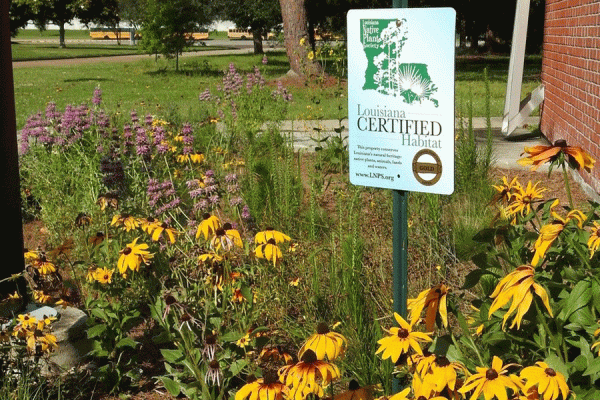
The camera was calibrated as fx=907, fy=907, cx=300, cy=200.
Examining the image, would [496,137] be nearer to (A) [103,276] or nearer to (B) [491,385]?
(A) [103,276]

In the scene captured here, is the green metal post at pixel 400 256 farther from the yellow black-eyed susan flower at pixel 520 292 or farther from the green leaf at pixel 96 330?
the green leaf at pixel 96 330

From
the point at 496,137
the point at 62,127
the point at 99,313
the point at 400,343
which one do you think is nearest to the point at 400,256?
the point at 400,343

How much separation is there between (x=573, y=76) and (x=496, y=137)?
215 centimetres

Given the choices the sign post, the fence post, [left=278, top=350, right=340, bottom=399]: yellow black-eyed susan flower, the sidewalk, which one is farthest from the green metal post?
the sidewalk

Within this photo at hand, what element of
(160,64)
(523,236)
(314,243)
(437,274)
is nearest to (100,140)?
(314,243)

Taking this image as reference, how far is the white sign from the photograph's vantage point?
9.67 ft

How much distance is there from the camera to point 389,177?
10.4 ft

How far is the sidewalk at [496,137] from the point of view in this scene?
851cm

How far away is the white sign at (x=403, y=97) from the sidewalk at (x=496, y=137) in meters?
4.65

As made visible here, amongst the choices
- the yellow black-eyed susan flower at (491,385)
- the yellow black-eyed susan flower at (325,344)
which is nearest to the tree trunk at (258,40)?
the yellow black-eyed susan flower at (325,344)

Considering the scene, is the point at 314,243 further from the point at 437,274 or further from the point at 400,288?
the point at 400,288

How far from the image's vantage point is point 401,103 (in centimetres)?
305

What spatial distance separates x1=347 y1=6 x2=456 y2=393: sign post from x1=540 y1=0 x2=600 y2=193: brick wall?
13.2 ft

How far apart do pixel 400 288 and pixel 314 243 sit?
80.1 inches
